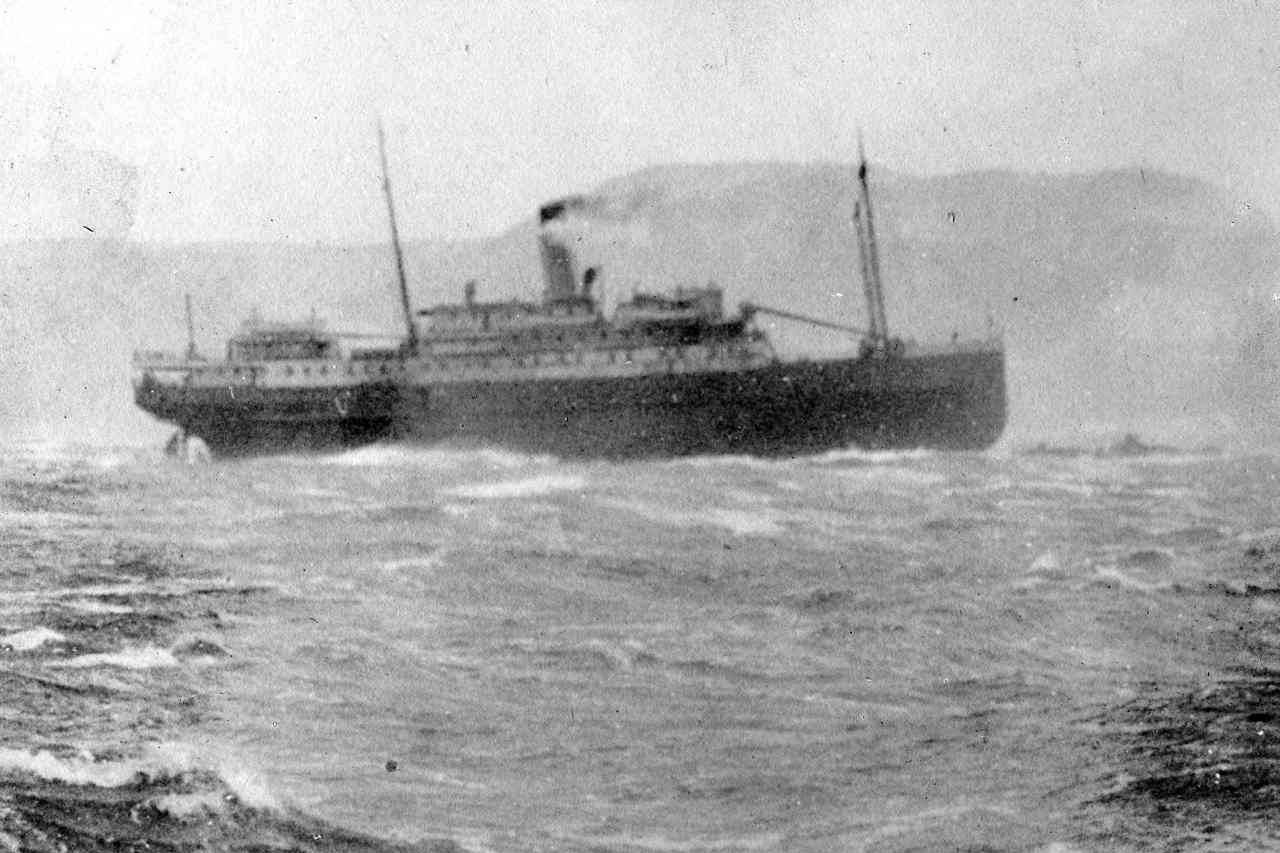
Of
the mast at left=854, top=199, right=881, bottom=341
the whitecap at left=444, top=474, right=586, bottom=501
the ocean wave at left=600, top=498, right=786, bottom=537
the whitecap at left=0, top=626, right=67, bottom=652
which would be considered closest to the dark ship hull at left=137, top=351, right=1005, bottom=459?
the mast at left=854, top=199, right=881, bottom=341

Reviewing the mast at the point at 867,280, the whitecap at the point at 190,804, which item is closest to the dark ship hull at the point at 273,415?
the mast at the point at 867,280

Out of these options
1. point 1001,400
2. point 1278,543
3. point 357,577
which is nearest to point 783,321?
point 1001,400

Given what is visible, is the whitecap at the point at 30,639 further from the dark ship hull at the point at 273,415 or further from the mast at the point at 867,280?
the dark ship hull at the point at 273,415

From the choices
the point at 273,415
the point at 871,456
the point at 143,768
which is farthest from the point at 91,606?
the point at 273,415

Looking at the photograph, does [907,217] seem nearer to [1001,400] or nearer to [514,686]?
[1001,400]

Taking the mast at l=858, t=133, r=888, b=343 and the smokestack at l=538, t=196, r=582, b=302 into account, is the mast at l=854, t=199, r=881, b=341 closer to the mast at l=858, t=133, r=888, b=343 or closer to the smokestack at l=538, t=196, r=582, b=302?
the mast at l=858, t=133, r=888, b=343

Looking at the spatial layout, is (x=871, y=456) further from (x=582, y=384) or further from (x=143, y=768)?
(x=143, y=768)
